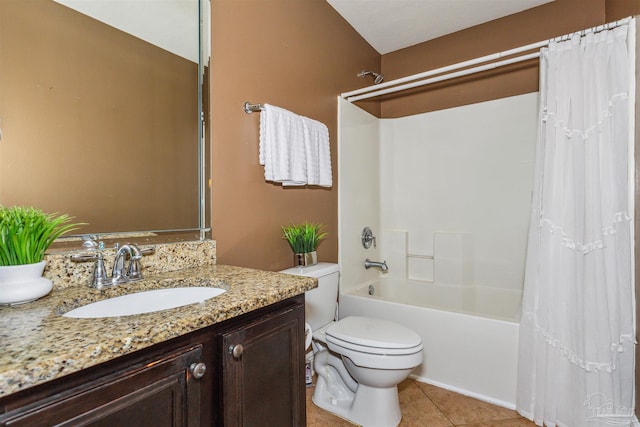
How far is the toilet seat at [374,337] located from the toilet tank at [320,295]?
0.16 metres

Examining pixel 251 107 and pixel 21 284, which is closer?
pixel 21 284

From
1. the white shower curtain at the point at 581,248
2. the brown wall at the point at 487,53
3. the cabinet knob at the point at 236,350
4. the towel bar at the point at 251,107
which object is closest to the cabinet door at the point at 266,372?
the cabinet knob at the point at 236,350

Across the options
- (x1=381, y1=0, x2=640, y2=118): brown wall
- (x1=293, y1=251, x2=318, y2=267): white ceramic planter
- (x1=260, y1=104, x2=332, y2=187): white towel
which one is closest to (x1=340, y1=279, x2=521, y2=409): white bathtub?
(x1=293, y1=251, x2=318, y2=267): white ceramic planter

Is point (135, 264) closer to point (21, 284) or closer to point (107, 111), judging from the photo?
point (21, 284)

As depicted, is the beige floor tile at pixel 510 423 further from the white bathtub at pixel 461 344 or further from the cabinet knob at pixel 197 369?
the cabinet knob at pixel 197 369

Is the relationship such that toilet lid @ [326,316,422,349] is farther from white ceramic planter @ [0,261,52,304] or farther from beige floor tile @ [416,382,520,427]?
white ceramic planter @ [0,261,52,304]

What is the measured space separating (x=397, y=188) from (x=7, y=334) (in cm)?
275

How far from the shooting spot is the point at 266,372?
94 centimetres

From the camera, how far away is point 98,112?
1195 mm

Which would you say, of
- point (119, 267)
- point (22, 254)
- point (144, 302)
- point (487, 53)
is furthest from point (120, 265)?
point (487, 53)

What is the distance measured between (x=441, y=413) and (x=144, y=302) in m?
1.59

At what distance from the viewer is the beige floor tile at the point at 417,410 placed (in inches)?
65.7

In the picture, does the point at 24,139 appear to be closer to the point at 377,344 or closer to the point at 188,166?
the point at 188,166

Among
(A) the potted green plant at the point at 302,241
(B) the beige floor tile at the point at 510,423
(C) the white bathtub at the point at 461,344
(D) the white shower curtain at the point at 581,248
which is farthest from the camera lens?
(A) the potted green plant at the point at 302,241
